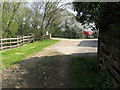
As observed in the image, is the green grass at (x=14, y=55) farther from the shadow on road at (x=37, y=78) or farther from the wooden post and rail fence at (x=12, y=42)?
the shadow on road at (x=37, y=78)

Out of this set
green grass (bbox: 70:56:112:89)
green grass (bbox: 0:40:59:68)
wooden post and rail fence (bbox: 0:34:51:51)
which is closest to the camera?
green grass (bbox: 70:56:112:89)

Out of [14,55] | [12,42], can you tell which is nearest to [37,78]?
[14,55]

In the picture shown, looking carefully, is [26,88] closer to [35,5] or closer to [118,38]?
[118,38]

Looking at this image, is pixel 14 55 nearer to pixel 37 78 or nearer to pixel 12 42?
pixel 12 42

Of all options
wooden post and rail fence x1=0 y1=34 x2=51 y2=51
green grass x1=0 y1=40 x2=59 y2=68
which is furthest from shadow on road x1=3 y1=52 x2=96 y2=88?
wooden post and rail fence x1=0 y1=34 x2=51 y2=51

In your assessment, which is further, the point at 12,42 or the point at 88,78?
the point at 12,42

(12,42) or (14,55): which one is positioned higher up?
(12,42)

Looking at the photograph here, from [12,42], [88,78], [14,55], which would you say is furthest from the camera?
[12,42]

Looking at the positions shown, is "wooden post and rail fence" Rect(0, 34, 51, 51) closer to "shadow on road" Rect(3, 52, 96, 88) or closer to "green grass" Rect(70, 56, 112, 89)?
"shadow on road" Rect(3, 52, 96, 88)

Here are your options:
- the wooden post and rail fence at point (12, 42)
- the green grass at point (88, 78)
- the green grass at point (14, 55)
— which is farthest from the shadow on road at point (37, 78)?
the wooden post and rail fence at point (12, 42)

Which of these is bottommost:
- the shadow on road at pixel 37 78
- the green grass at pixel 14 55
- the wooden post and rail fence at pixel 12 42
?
the shadow on road at pixel 37 78

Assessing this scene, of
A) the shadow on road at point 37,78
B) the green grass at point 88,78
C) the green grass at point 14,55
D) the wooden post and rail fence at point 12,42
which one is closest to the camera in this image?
the green grass at point 88,78

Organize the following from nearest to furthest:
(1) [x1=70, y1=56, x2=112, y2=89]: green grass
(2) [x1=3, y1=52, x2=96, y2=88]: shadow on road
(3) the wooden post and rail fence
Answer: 1. (1) [x1=70, y1=56, x2=112, y2=89]: green grass
2. (2) [x1=3, y1=52, x2=96, y2=88]: shadow on road
3. (3) the wooden post and rail fence

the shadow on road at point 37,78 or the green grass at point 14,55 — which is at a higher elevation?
the green grass at point 14,55
